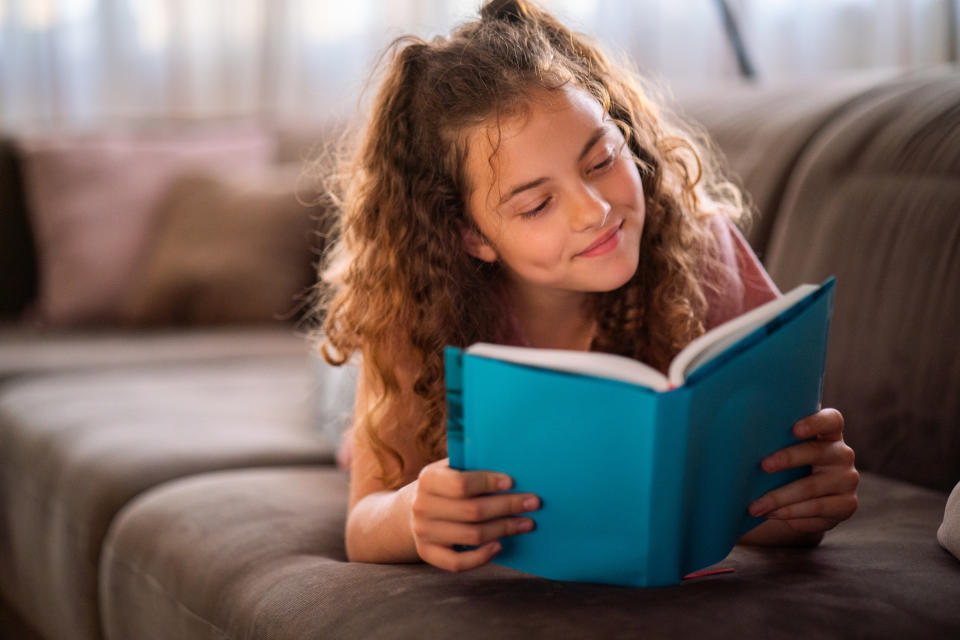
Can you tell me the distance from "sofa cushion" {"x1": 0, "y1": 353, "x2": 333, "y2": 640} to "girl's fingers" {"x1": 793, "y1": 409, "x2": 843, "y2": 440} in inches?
35.7

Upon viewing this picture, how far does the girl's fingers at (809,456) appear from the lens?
2.98 feet

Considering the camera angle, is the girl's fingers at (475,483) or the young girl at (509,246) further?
the young girl at (509,246)

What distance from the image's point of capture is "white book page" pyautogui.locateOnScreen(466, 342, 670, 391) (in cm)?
78

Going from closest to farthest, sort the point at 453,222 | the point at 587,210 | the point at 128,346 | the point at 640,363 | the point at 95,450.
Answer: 1. the point at 640,363
2. the point at 587,210
3. the point at 453,222
4. the point at 95,450
5. the point at 128,346

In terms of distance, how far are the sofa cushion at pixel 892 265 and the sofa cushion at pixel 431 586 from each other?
0.25 ft

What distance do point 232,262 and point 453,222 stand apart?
1.37 metres

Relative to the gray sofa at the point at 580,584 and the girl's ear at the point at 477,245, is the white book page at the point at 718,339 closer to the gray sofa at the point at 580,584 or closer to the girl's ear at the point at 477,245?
the gray sofa at the point at 580,584

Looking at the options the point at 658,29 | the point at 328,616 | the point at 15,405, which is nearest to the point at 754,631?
the point at 328,616

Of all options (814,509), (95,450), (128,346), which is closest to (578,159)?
(814,509)

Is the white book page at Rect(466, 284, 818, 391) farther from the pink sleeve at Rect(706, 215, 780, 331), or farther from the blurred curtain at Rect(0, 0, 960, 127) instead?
the blurred curtain at Rect(0, 0, 960, 127)

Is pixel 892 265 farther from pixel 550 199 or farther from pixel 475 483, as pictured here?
pixel 475 483

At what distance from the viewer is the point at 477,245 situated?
122cm

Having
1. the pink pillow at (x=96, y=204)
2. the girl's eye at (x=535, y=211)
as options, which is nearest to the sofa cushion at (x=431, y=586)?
the girl's eye at (x=535, y=211)

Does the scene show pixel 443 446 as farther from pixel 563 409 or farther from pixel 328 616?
pixel 563 409
